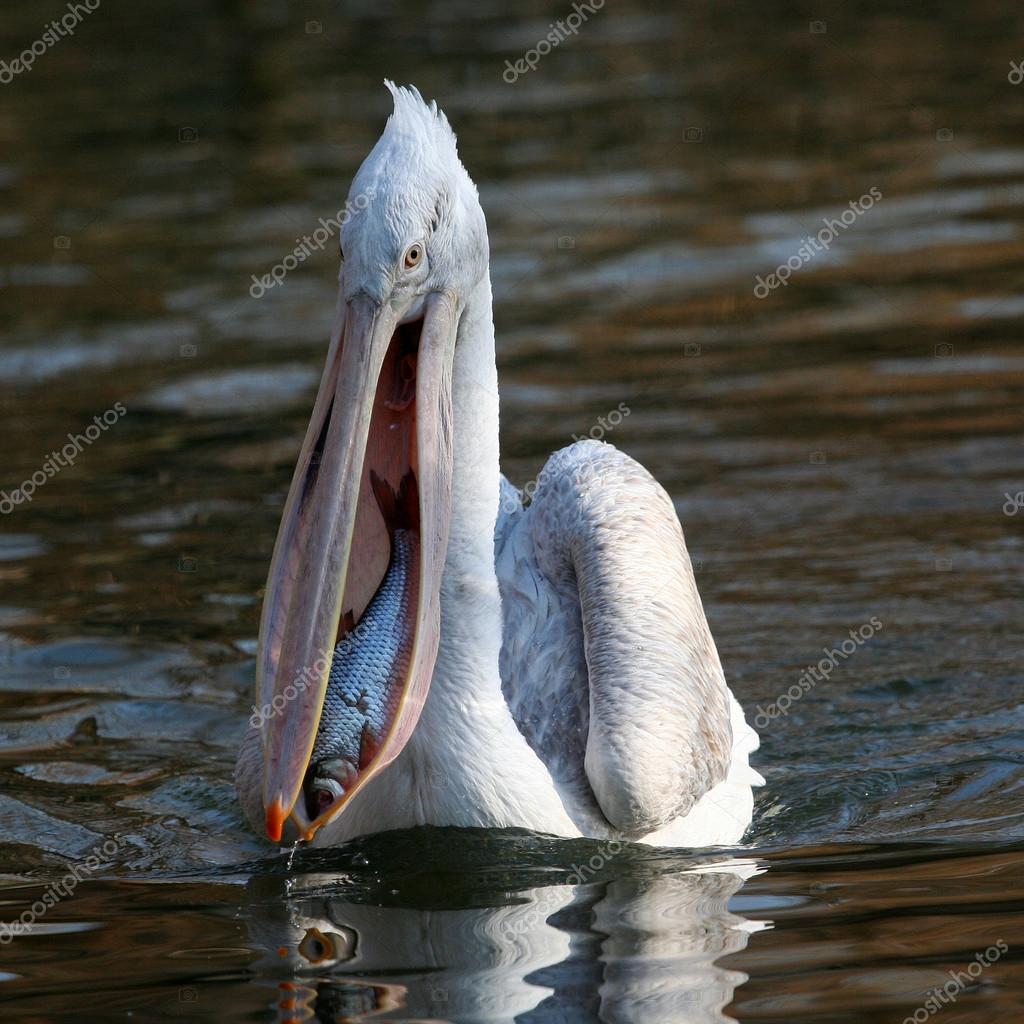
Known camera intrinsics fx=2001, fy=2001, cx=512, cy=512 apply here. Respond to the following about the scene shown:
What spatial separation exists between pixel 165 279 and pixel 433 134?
7.40 meters

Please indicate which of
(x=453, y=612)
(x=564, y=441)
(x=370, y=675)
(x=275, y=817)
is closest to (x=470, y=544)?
(x=453, y=612)

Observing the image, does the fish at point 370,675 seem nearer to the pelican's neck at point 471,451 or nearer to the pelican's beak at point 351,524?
the pelican's beak at point 351,524

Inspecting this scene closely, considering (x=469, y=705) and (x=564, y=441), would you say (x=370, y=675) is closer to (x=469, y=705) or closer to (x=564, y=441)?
(x=469, y=705)

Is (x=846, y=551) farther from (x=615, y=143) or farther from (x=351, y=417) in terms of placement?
(x=615, y=143)

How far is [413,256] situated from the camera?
15.9 ft

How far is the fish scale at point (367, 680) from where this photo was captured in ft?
15.1

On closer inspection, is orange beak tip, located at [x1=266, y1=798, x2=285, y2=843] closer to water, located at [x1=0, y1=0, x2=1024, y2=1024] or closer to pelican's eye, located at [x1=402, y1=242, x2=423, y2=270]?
water, located at [x1=0, y1=0, x2=1024, y2=1024]

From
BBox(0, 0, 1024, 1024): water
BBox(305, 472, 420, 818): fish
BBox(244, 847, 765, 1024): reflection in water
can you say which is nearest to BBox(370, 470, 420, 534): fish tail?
BBox(305, 472, 420, 818): fish

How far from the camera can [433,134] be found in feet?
16.2

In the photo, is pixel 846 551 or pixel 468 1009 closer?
pixel 468 1009

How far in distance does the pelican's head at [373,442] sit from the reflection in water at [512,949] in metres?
0.36

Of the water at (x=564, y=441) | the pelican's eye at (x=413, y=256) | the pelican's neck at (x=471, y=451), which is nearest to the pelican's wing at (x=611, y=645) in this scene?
the water at (x=564, y=441)

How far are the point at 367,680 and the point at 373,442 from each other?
2.16 ft

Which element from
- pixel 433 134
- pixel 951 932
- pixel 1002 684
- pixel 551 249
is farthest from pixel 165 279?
pixel 951 932
